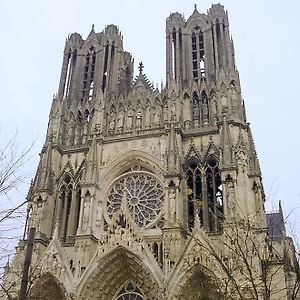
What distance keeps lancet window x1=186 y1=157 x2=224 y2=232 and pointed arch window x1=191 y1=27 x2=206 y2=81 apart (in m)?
5.86

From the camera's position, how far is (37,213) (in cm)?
2319

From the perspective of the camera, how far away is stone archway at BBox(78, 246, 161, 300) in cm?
1998

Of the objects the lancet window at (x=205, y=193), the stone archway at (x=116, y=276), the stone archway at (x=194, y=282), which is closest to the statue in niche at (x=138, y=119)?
the lancet window at (x=205, y=193)

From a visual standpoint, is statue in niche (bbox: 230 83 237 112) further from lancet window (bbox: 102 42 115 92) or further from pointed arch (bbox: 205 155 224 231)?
lancet window (bbox: 102 42 115 92)

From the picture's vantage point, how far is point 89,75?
1144 inches

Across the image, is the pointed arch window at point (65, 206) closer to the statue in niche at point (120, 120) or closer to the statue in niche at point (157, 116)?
the statue in niche at point (120, 120)

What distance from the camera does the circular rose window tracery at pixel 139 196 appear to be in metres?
23.0

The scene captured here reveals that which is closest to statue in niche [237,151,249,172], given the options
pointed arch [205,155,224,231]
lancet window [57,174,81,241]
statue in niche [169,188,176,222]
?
pointed arch [205,155,224,231]

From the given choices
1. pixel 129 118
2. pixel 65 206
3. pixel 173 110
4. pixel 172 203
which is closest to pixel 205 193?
pixel 172 203

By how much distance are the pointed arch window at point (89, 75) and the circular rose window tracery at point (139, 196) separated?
651cm

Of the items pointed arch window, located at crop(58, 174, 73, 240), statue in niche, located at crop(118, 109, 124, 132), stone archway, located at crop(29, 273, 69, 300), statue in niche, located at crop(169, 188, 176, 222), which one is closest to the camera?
stone archway, located at crop(29, 273, 69, 300)

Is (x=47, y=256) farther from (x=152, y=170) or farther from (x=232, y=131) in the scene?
(x=232, y=131)

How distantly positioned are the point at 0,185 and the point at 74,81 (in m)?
19.1

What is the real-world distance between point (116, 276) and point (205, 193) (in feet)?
18.7
